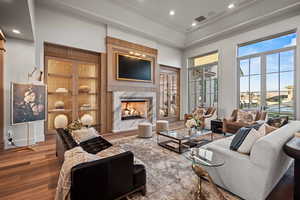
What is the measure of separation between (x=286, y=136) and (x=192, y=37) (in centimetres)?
577

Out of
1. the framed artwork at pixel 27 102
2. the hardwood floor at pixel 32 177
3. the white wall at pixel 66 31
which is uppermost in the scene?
the white wall at pixel 66 31

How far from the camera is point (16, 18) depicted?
2.53m

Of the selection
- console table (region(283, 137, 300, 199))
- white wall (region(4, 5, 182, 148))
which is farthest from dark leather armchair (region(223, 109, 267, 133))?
white wall (region(4, 5, 182, 148))

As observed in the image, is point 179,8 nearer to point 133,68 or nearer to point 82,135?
point 133,68

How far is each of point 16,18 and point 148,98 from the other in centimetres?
434

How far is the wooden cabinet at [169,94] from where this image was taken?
664cm

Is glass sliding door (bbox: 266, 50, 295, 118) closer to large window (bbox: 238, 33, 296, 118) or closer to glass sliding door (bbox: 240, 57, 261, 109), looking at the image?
large window (bbox: 238, 33, 296, 118)

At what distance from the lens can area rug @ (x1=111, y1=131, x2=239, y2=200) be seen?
69.1 inches

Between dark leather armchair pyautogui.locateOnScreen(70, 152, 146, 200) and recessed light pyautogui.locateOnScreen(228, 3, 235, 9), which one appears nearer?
dark leather armchair pyautogui.locateOnScreen(70, 152, 146, 200)

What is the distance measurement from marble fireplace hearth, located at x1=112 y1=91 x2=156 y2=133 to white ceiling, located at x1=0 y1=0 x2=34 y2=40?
2.73 meters

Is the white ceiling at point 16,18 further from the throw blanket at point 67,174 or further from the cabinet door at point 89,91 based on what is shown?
the throw blanket at point 67,174

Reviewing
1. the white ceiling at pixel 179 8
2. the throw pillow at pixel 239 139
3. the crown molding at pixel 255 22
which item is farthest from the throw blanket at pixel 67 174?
the crown molding at pixel 255 22

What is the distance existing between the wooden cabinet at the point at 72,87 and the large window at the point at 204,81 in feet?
14.8

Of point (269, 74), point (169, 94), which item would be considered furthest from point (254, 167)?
point (169, 94)
